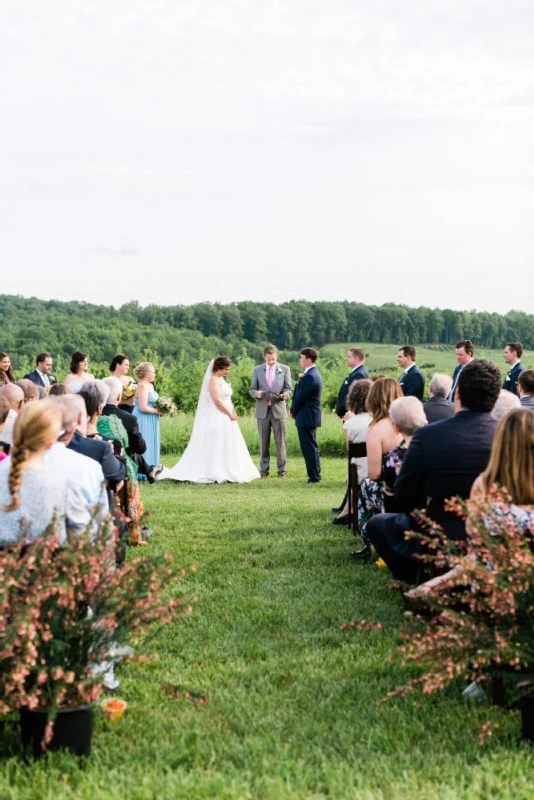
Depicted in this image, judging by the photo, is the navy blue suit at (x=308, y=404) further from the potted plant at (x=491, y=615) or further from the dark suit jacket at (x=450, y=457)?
the potted plant at (x=491, y=615)

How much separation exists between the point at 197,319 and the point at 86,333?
Result: 9898 millimetres

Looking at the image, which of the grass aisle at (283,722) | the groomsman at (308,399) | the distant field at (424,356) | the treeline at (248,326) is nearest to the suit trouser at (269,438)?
the groomsman at (308,399)

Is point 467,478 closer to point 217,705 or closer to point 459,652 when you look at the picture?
point 459,652

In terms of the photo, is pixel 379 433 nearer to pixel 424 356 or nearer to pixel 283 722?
pixel 283 722

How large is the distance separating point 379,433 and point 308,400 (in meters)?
6.58

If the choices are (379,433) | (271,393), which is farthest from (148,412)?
(379,433)

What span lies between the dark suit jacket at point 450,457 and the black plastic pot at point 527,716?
1.69 metres

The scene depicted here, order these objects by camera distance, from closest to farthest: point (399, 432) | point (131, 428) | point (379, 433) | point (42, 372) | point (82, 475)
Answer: point (82, 475) < point (399, 432) < point (379, 433) < point (131, 428) < point (42, 372)

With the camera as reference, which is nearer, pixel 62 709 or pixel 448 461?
pixel 62 709

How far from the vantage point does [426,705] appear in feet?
14.5

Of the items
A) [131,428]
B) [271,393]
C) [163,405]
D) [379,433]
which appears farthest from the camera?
[271,393]

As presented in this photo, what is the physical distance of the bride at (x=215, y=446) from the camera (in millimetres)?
14859

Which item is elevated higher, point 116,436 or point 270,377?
point 270,377

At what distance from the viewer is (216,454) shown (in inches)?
589
